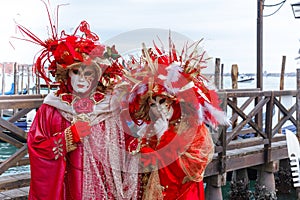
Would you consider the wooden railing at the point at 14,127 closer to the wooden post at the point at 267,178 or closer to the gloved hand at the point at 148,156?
the gloved hand at the point at 148,156

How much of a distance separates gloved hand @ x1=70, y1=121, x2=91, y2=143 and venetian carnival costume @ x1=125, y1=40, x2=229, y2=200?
0.96ft

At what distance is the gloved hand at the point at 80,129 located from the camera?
2.50 metres

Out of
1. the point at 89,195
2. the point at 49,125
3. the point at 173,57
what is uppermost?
the point at 173,57

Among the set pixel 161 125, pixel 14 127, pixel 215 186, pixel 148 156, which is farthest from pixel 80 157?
pixel 215 186

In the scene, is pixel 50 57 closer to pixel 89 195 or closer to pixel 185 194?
pixel 89 195

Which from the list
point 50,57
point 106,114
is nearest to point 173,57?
point 106,114

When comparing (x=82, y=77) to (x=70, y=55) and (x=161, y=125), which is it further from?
(x=161, y=125)

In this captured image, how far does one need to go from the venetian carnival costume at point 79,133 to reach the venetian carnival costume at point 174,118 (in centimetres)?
15

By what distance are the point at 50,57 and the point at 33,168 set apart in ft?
2.15

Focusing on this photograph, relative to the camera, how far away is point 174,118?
2.43 metres

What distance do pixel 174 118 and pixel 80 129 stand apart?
54 centimetres

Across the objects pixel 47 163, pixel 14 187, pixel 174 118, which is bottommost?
pixel 14 187

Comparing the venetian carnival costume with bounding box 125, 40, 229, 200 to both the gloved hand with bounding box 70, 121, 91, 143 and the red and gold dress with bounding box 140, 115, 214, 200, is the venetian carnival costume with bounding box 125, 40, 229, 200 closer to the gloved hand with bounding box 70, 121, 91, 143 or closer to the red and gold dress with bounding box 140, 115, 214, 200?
the red and gold dress with bounding box 140, 115, 214, 200

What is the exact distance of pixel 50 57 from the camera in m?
2.62
